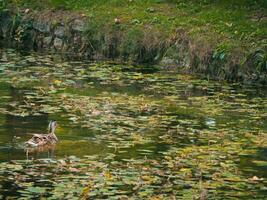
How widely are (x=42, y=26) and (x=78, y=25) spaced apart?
130 centimetres

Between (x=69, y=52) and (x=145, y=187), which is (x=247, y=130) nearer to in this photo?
(x=145, y=187)

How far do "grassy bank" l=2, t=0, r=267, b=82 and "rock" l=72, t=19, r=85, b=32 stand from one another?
0.30 meters

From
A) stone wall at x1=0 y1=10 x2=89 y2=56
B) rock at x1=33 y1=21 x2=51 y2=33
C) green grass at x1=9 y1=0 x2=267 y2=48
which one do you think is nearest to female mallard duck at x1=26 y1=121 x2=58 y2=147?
green grass at x1=9 y1=0 x2=267 y2=48

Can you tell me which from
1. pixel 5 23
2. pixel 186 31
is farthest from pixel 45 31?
pixel 186 31

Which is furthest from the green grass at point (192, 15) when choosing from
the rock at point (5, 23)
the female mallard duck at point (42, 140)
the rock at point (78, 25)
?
the female mallard duck at point (42, 140)

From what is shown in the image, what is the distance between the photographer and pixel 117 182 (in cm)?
1107

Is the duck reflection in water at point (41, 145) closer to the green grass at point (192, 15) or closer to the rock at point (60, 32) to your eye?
the green grass at point (192, 15)

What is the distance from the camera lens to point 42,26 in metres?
25.2

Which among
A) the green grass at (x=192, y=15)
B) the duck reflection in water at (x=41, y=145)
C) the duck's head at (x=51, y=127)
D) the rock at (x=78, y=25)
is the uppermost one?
the green grass at (x=192, y=15)

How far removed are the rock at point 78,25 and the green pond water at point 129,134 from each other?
3206 mm

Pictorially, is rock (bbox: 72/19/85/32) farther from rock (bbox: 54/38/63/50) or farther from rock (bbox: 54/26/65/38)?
rock (bbox: 54/38/63/50)

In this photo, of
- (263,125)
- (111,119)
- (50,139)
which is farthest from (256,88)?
(50,139)

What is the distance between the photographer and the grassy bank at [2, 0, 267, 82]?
20.9 meters

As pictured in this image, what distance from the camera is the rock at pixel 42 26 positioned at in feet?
82.3
